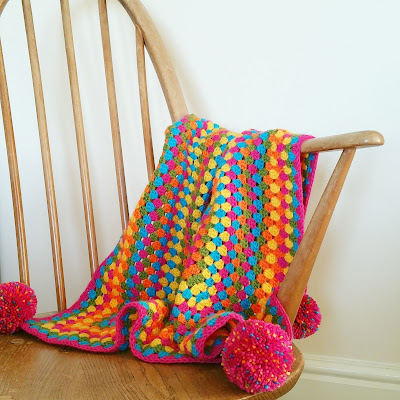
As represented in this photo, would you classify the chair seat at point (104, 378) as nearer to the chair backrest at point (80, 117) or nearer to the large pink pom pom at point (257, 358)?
the large pink pom pom at point (257, 358)

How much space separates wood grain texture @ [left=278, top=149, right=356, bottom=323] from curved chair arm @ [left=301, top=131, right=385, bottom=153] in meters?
0.01

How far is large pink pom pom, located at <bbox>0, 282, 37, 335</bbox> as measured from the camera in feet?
2.53

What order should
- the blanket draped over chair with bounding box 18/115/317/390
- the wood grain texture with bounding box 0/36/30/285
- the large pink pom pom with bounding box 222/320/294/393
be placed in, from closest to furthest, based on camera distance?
the large pink pom pom with bounding box 222/320/294/393 < the blanket draped over chair with bounding box 18/115/317/390 < the wood grain texture with bounding box 0/36/30/285

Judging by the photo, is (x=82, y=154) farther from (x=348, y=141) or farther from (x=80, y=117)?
(x=348, y=141)

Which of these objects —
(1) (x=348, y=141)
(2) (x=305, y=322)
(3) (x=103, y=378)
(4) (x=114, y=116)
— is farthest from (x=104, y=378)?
(4) (x=114, y=116)

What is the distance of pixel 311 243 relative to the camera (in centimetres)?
65

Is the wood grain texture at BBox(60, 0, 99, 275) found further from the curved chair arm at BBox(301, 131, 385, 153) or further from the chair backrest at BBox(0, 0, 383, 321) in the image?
the curved chair arm at BBox(301, 131, 385, 153)

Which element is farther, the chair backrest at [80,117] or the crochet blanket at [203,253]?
the chair backrest at [80,117]

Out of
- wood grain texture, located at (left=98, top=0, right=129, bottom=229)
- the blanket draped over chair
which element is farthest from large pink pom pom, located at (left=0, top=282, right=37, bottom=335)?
wood grain texture, located at (left=98, top=0, right=129, bottom=229)

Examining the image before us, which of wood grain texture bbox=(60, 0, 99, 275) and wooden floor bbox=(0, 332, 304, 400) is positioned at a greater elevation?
wood grain texture bbox=(60, 0, 99, 275)

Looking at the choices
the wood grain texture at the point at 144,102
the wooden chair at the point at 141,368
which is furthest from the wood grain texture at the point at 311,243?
the wood grain texture at the point at 144,102

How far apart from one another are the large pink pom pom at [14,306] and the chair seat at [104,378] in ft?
0.14

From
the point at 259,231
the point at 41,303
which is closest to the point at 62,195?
the point at 41,303

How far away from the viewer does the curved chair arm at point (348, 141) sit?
58 cm
